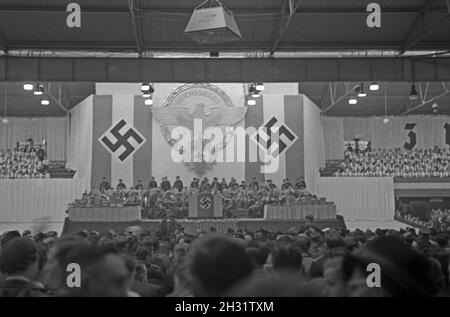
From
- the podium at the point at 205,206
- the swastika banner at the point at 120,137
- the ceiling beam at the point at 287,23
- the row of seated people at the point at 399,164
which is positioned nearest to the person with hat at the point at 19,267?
the ceiling beam at the point at 287,23

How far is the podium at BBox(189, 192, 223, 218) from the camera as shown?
23562mm

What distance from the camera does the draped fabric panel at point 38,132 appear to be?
120 feet

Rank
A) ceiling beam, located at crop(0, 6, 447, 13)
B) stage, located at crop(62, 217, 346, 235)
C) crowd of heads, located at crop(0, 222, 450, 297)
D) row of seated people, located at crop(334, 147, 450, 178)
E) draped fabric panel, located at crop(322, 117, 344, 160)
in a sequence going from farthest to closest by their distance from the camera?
draped fabric panel, located at crop(322, 117, 344, 160) < row of seated people, located at crop(334, 147, 450, 178) < stage, located at crop(62, 217, 346, 235) < ceiling beam, located at crop(0, 6, 447, 13) < crowd of heads, located at crop(0, 222, 450, 297)

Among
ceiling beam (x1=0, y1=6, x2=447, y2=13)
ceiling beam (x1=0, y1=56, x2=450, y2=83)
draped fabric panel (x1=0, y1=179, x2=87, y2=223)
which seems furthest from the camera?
draped fabric panel (x1=0, y1=179, x2=87, y2=223)

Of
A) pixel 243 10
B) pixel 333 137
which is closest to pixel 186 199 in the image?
pixel 243 10

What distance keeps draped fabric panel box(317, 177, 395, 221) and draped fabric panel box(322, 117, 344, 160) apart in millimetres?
6226

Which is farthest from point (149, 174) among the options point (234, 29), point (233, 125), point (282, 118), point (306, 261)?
point (306, 261)

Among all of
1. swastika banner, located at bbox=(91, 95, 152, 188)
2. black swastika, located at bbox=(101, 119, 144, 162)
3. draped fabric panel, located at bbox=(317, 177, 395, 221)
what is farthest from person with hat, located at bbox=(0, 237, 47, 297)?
draped fabric panel, located at bbox=(317, 177, 395, 221)

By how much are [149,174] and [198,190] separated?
634 cm

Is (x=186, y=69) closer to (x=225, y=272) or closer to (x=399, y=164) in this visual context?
(x=225, y=272)

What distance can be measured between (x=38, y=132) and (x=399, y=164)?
837 inches

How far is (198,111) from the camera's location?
100 feet

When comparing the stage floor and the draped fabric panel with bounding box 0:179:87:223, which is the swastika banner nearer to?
the draped fabric panel with bounding box 0:179:87:223

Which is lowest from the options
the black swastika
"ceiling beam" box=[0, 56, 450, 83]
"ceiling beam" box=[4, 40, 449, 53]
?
the black swastika
